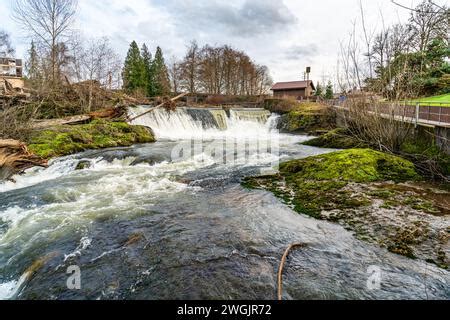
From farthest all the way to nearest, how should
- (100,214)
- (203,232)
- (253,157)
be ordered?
(253,157) → (100,214) → (203,232)

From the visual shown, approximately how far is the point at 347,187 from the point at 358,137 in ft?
22.6

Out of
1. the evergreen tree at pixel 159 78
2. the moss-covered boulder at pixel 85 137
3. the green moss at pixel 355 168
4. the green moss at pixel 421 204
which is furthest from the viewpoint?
the evergreen tree at pixel 159 78

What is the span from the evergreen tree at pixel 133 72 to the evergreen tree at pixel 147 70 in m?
0.64

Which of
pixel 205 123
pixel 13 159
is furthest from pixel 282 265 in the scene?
pixel 205 123

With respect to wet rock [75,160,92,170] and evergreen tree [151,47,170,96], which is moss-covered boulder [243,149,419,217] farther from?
evergreen tree [151,47,170,96]

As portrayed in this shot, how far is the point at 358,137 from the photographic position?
12508mm

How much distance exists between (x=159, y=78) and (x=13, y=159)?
1646 inches

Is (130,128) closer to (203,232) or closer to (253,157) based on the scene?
(253,157)

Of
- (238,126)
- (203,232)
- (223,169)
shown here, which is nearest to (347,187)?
(203,232)

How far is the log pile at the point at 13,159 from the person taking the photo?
7.64 meters

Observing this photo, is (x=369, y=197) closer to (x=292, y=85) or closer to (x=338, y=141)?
(x=338, y=141)

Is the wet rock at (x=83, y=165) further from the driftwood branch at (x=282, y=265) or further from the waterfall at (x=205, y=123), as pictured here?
the waterfall at (x=205, y=123)

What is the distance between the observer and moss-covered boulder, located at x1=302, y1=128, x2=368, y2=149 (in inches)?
494

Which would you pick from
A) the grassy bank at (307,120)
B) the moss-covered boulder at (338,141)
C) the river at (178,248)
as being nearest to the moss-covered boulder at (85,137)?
the river at (178,248)
